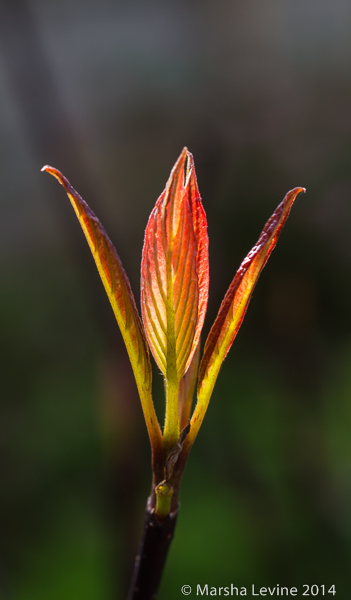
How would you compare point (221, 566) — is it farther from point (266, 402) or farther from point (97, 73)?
point (97, 73)

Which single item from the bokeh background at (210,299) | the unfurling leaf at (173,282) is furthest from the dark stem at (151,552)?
the bokeh background at (210,299)

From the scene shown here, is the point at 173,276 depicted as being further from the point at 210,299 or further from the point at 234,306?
the point at 210,299

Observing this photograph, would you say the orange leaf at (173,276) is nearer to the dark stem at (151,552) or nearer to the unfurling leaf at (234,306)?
the unfurling leaf at (234,306)

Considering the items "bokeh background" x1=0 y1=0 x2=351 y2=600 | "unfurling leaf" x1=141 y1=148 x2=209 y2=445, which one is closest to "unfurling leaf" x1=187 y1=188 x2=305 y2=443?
"unfurling leaf" x1=141 y1=148 x2=209 y2=445

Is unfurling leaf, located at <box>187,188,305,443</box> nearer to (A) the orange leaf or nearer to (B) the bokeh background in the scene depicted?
(A) the orange leaf

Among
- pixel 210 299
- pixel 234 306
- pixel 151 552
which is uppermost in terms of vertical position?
pixel 234 306

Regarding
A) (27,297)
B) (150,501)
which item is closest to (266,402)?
(27,297)

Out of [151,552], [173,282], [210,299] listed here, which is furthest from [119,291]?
[210,299]
